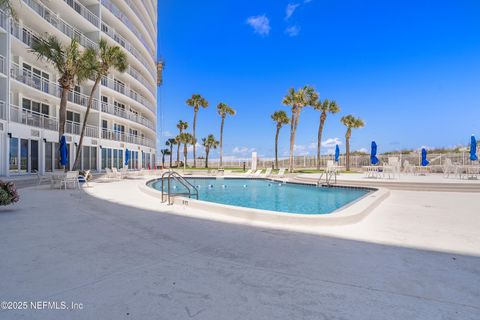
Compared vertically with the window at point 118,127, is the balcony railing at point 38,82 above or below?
above

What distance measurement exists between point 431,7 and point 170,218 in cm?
2513

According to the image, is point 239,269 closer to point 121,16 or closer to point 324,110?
point 121,16

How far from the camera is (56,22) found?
20766 millimetres

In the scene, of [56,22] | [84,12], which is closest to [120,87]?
[84,12]

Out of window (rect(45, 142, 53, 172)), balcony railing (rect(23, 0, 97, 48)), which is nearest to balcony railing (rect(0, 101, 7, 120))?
window (rect(45, 142, 53, 172))

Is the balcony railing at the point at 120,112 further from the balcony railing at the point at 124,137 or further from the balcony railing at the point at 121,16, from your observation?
the balcony railing at the point at 121,16

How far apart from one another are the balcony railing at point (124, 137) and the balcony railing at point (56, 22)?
8090 millimetres

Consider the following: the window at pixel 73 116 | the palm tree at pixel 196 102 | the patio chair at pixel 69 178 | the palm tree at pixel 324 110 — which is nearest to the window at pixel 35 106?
the window at pixel 73 116

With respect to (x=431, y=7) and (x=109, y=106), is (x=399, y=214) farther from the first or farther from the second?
(x=109, y=106)

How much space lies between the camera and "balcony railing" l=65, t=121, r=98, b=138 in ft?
73.4

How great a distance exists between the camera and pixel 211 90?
47.2 m

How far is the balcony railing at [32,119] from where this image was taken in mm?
16888

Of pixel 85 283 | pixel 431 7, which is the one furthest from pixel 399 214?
pixel 431 7

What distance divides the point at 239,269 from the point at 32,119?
21.4 meters
